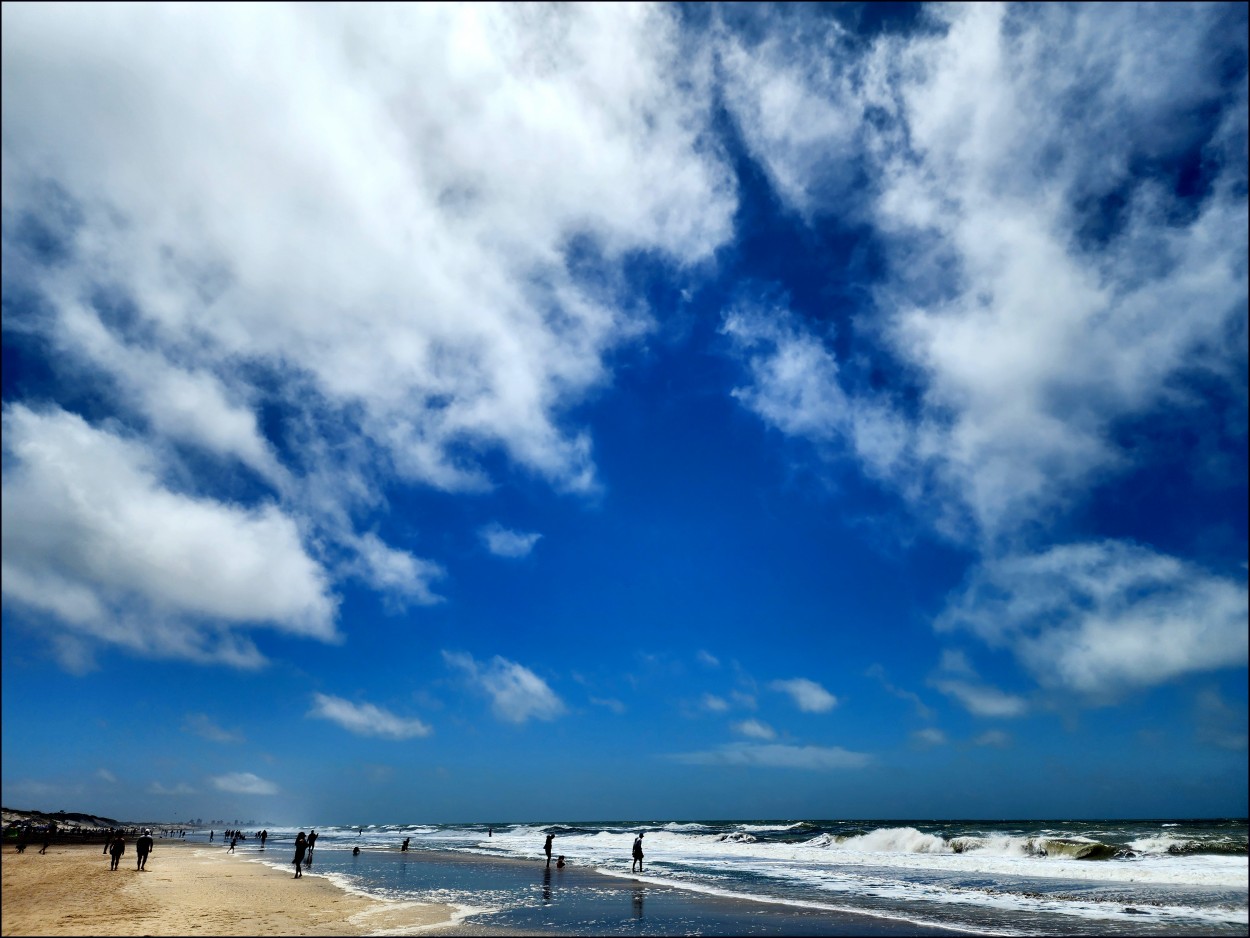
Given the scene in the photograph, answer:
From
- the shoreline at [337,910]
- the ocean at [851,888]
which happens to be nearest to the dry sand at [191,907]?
the shoreline at [337,910]

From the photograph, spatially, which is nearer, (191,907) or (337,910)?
(191,907)

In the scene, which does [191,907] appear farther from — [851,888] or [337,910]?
[851,888]

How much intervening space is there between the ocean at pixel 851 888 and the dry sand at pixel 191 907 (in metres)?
2.57

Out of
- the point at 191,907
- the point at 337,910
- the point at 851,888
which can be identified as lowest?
the point at 851,888

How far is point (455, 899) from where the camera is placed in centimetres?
3019

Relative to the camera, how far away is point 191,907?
25453mm

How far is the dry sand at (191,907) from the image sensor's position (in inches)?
833

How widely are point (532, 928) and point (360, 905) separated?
9635mm

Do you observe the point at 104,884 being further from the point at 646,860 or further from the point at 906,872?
the point at 906,872

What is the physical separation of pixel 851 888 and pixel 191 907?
29.6 m

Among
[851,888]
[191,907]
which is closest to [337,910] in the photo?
[191,907]

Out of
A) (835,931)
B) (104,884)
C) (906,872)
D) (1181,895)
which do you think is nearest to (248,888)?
(104,884)

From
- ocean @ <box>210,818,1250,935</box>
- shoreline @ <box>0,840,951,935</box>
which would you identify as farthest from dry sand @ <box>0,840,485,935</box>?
ocean @ <box>210,818,1250,935</box>

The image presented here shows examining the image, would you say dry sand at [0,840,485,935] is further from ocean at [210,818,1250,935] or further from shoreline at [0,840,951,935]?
ocean at [210,818,1250,935]
